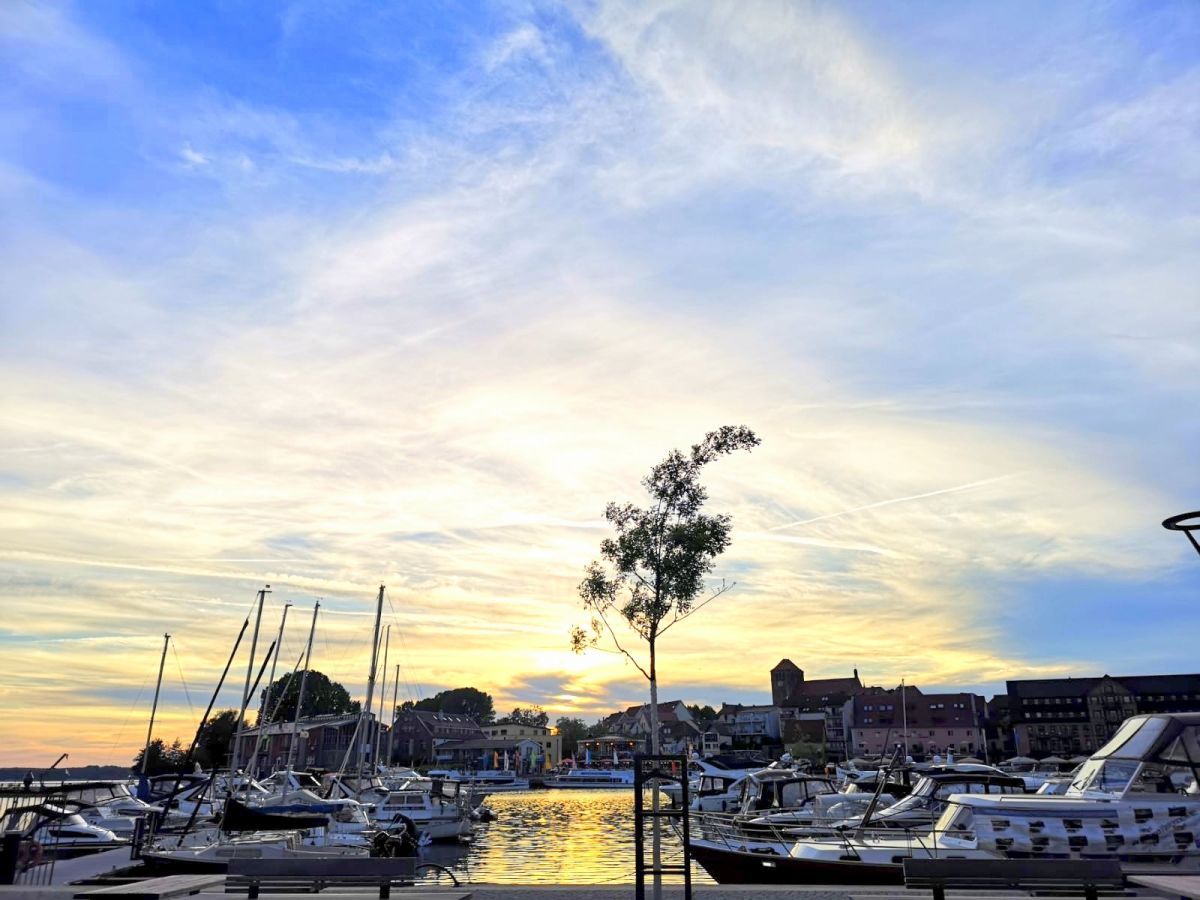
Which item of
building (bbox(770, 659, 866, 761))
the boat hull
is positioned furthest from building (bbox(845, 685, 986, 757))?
the boat hull

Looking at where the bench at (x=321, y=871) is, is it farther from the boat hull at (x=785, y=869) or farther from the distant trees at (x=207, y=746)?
the distant trees at (x=207, y=746)

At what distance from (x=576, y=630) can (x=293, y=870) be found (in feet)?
34.8

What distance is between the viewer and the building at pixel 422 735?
599ft

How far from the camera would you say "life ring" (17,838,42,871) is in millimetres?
15320

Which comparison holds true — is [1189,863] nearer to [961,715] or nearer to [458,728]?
[961,715]

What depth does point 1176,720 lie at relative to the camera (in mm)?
18875

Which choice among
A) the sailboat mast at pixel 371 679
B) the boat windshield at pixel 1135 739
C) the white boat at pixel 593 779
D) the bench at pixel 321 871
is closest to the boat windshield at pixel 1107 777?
the boat windshield at pixel 1135 739

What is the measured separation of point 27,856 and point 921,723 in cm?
17296

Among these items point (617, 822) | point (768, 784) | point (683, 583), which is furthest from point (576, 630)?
point (617, 822)

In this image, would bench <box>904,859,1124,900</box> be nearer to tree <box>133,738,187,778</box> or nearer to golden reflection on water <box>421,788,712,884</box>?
golden reflection on water <box>421,788,712,884</box>

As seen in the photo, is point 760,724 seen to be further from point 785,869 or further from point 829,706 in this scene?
point 785,869

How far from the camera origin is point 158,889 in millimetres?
10773

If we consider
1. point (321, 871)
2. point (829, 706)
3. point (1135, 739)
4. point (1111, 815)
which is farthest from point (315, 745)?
point (321, 871)

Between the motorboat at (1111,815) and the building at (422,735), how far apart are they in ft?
561
